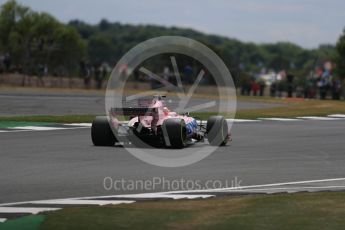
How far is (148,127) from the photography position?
17.2 m

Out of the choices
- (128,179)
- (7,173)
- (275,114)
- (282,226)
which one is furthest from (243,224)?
(275,114)

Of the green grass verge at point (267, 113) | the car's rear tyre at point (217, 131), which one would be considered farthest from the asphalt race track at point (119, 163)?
the green grass verge at point (267, 113)

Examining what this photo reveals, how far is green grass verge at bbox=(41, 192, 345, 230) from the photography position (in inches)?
366

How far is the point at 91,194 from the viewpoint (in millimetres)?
11789

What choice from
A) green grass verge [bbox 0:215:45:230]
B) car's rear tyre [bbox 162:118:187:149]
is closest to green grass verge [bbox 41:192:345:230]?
green grass verge [bbox 0:215:45:230]

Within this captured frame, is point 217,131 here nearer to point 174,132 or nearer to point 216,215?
point 174,132

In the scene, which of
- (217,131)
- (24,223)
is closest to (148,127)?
(217,131)

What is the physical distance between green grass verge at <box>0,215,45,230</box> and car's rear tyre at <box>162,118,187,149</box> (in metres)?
7.25

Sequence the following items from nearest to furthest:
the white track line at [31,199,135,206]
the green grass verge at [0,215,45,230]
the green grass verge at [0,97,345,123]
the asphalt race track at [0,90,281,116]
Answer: the green grass verge at [0,215,45,230] < the white track line at [31,199,135,206] < the green grass verge at [0,97,345,123] < the asphalt race track at [0,90,281,116]

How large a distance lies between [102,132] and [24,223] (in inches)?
328

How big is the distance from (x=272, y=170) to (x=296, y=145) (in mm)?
4495

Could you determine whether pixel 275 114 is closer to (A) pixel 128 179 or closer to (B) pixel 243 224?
(A) pixel 128 179

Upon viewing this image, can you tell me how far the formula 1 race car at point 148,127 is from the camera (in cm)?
1688

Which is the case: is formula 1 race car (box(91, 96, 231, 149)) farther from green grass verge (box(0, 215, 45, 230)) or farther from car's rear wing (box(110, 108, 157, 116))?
green grass verge (box(0, 215, 45, 230))
